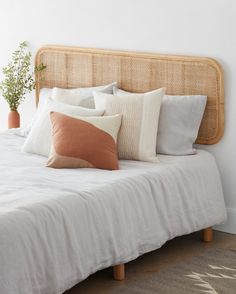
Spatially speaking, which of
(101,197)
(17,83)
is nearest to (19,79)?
(17,83)

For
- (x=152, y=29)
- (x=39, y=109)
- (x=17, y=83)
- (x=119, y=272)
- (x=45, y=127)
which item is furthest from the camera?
(x=17, y=83)

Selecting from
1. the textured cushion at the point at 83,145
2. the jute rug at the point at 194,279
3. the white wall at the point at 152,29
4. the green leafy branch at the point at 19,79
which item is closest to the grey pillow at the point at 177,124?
the white wall at the point at 152,29

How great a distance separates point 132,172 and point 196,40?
93 cm

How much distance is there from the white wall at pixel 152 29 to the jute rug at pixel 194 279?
1.84ft

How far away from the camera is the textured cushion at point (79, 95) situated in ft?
15.2

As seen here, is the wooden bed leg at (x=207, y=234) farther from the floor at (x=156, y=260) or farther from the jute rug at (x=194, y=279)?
the jute rug at (x=194, y=279)

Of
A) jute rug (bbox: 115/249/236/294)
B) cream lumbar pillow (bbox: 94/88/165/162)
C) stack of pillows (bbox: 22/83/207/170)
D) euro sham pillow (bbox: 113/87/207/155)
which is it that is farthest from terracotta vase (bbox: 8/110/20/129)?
jute rug (bbox: 115/249/236/294)

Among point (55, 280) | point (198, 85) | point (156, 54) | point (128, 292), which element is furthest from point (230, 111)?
point (55, 280)

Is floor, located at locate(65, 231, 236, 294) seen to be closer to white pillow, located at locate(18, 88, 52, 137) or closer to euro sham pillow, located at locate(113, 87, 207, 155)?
euro sham pillow, located at locate(113, 87, 207, 155)

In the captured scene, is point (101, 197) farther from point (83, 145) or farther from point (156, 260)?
point (156, 260)

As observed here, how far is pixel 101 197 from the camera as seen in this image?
12.0 ft

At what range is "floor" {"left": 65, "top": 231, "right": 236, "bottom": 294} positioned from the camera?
3693 millimetres

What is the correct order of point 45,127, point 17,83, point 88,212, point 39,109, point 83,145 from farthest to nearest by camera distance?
point 17,83, point 39,109, point 45,127, point 83,145, point 88,212

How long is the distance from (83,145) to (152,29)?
958 millimetres
